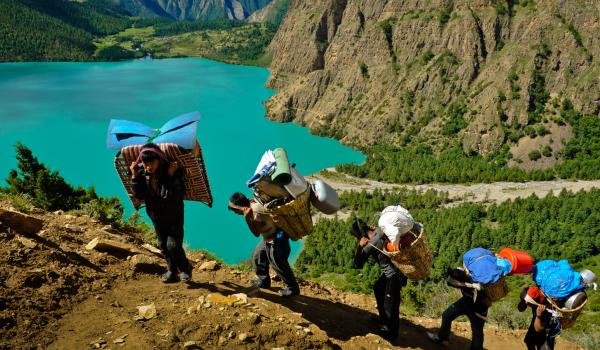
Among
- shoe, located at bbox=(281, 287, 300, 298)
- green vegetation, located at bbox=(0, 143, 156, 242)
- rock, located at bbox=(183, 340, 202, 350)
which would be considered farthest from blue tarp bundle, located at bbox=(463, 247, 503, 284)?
green vegetation, located at bbox=(0, 143, 156, 242)

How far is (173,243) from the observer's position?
627 centimetres

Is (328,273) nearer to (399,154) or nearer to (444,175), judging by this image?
(444,175)

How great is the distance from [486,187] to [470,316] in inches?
2371

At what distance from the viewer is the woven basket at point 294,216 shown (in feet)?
19.1

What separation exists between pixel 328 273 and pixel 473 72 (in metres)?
59.5

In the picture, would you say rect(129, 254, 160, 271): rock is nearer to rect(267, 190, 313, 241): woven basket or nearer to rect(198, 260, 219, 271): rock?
rect(198, 260, 219, 271): rock

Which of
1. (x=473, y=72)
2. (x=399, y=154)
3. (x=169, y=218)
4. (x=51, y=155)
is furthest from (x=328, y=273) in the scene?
(x=473, y=72)

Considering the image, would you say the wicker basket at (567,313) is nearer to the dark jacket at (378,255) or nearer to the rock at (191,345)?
the dark jacket at (378,255)

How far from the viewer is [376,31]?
9456 centimetres

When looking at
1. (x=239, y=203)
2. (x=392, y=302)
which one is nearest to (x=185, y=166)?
(x=239, y=203)

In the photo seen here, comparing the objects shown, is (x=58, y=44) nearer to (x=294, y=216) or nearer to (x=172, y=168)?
(x=172, y=168)

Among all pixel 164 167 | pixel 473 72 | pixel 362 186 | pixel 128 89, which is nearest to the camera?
pixel 164 167

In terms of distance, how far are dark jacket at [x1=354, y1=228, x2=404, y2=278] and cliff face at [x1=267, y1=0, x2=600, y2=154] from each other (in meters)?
73.5

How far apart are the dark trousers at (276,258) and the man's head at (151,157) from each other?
1.80m
